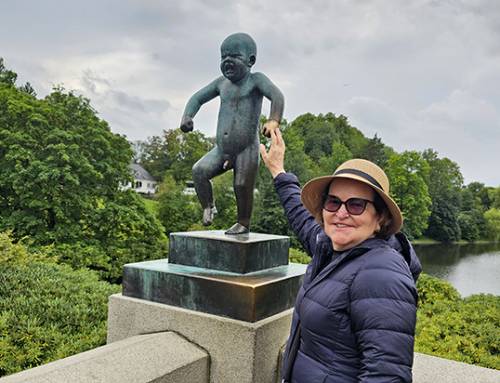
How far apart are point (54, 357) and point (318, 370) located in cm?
313

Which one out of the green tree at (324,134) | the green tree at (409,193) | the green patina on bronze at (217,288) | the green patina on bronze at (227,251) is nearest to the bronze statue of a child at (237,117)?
the green patina on bronze at (227,251)

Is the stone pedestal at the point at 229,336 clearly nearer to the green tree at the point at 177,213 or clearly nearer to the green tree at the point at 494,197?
the green tree at the point at 177,213

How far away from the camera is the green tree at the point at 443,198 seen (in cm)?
4047

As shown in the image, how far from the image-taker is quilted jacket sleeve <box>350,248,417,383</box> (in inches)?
58.9

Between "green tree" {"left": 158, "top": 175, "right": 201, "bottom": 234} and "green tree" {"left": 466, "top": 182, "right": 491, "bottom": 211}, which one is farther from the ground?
"green tree" {"left": 466, "top": 182, "right": 491, "bottom": 211}

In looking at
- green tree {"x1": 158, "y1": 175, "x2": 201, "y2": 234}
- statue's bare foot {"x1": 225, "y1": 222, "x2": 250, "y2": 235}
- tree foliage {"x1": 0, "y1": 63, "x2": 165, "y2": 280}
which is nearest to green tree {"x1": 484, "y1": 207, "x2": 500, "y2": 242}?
green tree {"x1": 158, "y1": 175, "x2": 201, "y2": 234}

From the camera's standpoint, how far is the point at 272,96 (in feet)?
13.0

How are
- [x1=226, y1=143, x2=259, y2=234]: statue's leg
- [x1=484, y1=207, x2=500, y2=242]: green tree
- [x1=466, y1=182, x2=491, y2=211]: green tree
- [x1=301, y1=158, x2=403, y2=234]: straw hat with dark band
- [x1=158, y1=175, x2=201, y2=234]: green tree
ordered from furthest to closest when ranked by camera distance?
1. [x1=466, y1=182, x2=491, y2=211]: green tree
2. [x1=484, y1=207, x2=500, y2=242]: green tree
3. [x1=158, y1=175, x2=201, y2=234]: green tree
4. [x1=226, y1=143, x2=259, y2=234]: statue's leg
5. [x1=301, y1=158, x2=403, y2=234]: straw hat with dark band

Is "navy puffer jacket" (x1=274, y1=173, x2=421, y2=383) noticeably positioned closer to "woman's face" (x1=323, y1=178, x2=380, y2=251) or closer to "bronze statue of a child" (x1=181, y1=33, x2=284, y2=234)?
"woman's face" (x1=323, y1=178, x2=380, y2=251)

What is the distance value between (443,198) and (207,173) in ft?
139

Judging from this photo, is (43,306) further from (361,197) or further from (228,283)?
(361,197)

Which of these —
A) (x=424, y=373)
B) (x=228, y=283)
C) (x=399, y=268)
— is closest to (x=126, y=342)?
(x=228, y=283)

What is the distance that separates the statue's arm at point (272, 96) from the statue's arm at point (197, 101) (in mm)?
466

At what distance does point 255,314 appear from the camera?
342 cm
